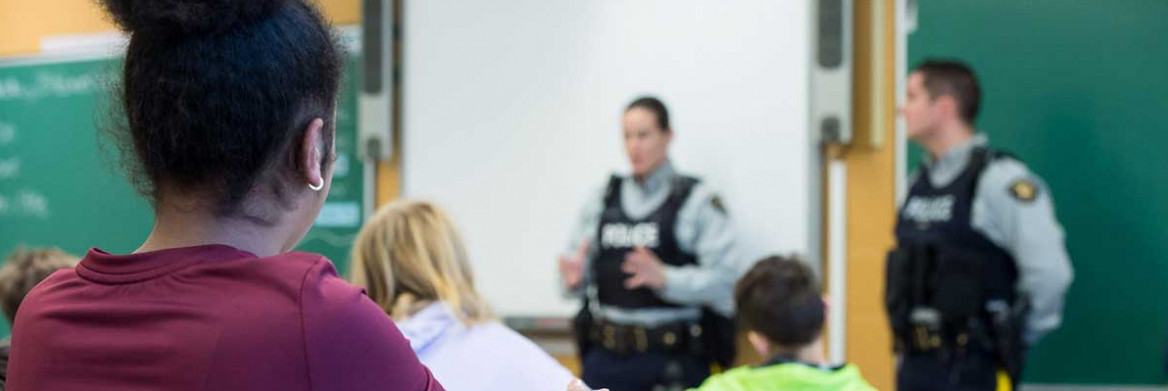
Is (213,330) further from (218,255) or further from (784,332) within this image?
(784,332)

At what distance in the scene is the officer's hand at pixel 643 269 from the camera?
3.98m

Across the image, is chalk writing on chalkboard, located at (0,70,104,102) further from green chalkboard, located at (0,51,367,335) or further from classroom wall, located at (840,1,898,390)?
classroom wall, located at (840,1,898,390)

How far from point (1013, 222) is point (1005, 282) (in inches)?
6.9

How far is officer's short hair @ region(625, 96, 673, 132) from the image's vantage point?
13.4ft

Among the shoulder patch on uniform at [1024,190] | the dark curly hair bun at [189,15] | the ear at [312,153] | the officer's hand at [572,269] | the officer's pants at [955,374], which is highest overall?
the dark curly hair bun at [189,15]

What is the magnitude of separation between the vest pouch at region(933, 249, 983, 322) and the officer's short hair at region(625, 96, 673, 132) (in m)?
0.92

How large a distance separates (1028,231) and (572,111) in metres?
1.55

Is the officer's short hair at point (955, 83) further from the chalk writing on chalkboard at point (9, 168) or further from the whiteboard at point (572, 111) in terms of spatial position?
the chalk writing on chalkboard at point (9, 168)

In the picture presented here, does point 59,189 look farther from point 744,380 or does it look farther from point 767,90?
point 744,380

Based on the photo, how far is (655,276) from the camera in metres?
3.98

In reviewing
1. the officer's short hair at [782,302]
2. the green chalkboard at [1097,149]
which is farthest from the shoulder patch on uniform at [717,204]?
the officer's short hair at [782,302]

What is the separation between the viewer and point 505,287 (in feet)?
15.1

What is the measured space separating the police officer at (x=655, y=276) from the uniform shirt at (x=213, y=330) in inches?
122

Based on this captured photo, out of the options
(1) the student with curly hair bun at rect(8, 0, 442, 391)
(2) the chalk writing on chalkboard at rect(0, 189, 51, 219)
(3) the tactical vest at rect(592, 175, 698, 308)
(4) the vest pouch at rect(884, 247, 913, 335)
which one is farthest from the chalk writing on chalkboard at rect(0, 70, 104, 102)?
(1) the student with curly hair bun at rect(8, 0, 442, 391)
